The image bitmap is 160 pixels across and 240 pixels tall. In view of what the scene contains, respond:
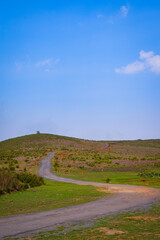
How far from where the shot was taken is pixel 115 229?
10328 millimetres

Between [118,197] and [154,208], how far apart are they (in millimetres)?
4610

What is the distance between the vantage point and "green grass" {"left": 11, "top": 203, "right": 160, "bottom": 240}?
9297 millimetres

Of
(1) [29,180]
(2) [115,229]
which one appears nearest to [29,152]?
(1) [29,180]

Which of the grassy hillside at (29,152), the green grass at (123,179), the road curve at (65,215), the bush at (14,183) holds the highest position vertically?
the grassy hillside at (29,152)

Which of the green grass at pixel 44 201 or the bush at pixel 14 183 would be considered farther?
the bush at pixel 14 183

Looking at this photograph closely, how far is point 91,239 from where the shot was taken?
9.02 metres

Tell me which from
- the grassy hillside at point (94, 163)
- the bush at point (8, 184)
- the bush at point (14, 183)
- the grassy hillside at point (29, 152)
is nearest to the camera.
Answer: the bush at point (8, 184)

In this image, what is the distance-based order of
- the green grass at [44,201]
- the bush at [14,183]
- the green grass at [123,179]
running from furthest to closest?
the green grass at [123,179], the bush at [14,183], the green grass at [44,201]

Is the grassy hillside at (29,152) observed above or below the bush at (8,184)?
above

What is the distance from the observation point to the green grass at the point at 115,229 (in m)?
9.30

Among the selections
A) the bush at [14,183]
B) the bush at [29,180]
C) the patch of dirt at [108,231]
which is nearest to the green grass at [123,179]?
the bush at [29,180]

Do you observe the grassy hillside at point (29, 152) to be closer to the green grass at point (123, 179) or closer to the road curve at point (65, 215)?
the green grass at point (123, 179)

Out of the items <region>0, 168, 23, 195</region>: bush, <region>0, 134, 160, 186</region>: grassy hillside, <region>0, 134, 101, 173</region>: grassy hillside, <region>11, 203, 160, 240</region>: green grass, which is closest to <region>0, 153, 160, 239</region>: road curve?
<region>11, 203, 160, 240</region>: green grass

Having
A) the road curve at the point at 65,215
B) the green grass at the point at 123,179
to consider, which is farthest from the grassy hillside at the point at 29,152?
the road curve at the point at 65,215
